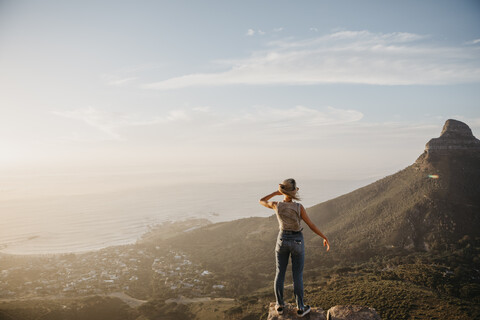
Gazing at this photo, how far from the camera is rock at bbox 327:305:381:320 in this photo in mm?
8315

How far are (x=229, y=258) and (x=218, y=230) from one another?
2272cm

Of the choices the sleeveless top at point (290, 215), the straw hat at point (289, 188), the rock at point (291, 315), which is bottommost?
the rock at point (291, 315)

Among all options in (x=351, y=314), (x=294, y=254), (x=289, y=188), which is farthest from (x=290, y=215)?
(x=351, y=314)

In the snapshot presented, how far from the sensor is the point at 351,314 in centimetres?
846

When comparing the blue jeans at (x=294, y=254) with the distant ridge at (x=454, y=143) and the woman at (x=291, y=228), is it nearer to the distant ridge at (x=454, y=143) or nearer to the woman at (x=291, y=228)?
the woman at (x=291, y=228)

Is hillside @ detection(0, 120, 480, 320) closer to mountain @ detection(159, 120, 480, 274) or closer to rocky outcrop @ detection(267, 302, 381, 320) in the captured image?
mountain @ detection(159, 120, 480, 274)

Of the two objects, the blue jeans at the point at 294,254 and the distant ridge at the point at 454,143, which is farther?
the distant ridge at the point at 454,143

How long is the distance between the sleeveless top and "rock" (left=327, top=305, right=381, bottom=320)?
3633 mm

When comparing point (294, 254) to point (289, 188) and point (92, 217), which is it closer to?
point (289, 188)

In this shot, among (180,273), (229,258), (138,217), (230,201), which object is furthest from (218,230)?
(230,201)

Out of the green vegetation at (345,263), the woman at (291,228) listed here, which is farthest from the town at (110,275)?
the woman at (291,228)

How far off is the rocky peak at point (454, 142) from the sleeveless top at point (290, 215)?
7277 cm

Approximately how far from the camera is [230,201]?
189m

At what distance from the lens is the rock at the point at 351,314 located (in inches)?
327
